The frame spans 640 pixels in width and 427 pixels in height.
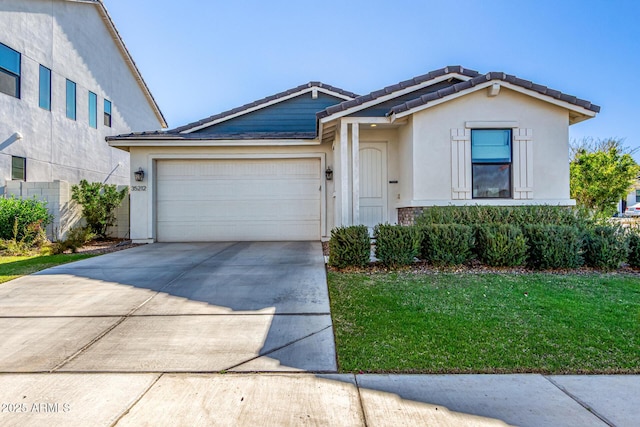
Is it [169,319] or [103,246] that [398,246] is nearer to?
[169,319]

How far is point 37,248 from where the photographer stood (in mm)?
9562

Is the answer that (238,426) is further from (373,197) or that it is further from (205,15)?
(205,15)

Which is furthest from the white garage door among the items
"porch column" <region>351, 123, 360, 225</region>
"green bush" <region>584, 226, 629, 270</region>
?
"green bush" <region>584, 226, 629, 270</region>

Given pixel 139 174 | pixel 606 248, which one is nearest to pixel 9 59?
pixel 139 174

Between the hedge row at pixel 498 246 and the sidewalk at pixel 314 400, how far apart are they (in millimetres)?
3436

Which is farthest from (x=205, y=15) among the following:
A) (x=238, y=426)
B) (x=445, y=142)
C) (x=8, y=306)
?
(x=238, y=426)

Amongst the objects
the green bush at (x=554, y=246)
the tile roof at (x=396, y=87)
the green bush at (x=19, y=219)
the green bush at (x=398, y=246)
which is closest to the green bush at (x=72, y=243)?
the green bush at (x=19, y=219)

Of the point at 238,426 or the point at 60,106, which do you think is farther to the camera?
the point at 60,106

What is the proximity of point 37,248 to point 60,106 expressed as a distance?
20.1 ft

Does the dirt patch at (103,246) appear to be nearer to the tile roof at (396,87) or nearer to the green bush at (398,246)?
the tile roof at (396,87)

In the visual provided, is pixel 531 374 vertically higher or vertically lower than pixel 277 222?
lower

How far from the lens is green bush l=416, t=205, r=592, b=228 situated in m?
7.23

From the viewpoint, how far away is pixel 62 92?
13148 mm

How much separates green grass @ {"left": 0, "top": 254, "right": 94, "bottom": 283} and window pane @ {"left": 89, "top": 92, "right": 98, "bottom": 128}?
8.12m
